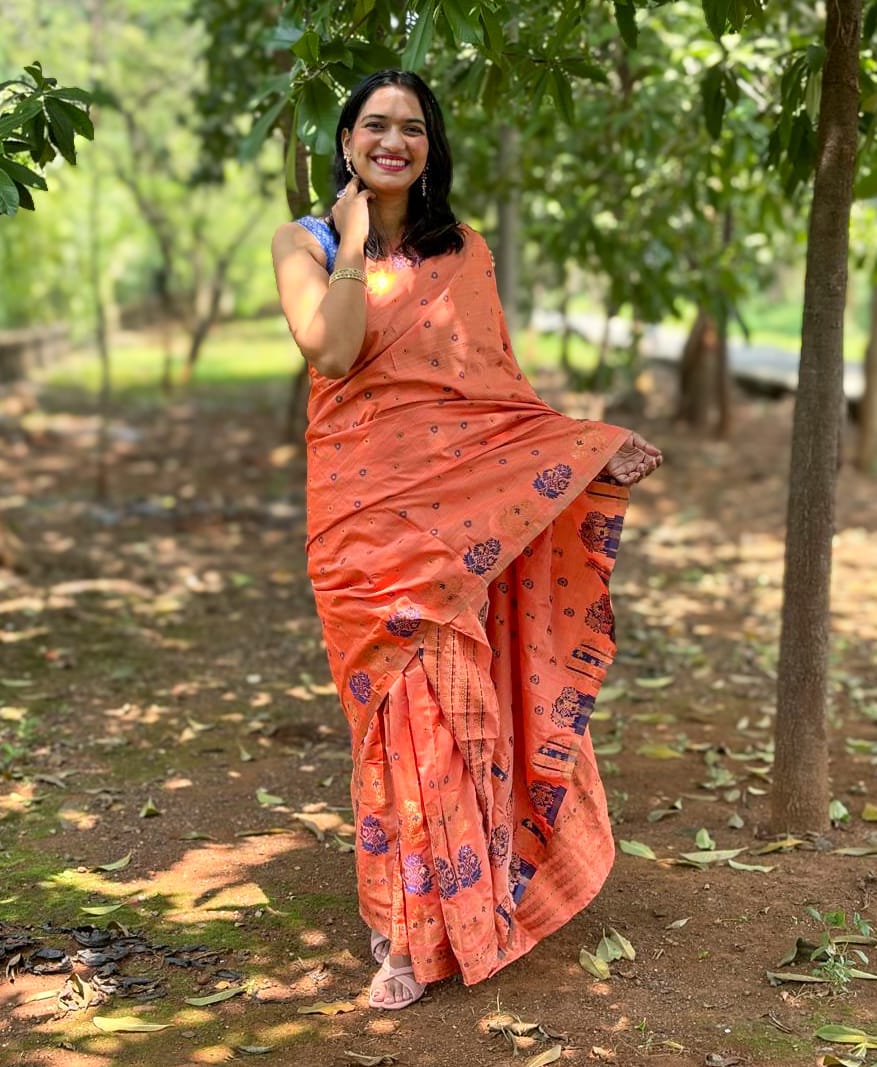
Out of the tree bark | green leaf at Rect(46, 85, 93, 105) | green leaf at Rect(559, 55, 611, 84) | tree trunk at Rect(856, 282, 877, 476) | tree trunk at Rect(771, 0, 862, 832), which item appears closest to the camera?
green leaf at Rect(46, 85, 93, 105)

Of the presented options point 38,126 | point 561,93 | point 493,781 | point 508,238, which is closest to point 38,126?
point 38,126

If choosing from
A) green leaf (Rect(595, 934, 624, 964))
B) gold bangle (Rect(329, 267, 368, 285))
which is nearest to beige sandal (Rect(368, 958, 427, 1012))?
green leaf (Rect(595, 934, 624, 964))

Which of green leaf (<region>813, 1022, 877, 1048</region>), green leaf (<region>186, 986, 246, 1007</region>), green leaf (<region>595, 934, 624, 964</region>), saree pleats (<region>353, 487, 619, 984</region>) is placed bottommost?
green leaf (<region>595, 934, 624, 964</region>)

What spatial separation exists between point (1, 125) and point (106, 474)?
7.35 metres

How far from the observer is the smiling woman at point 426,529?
3018 mm

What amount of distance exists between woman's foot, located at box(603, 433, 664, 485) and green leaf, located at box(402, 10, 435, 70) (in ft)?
3.34

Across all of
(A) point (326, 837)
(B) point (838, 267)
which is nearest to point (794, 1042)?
(A) point (326, 837)

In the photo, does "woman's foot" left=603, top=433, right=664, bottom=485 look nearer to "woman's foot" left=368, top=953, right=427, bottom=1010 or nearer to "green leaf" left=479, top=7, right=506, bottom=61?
"green leaf" left=479, top=7, right=506, bottom=61

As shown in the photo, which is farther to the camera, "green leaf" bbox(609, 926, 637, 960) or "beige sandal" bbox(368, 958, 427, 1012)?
"green leaf" bbox(609, 926, 637, 960)

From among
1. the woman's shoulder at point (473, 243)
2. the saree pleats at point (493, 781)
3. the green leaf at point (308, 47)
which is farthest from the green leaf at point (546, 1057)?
the green leaf at point (308, 47)

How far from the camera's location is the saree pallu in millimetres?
3023

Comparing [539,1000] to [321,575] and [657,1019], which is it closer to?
[657,1019]

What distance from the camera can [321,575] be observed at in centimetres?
316

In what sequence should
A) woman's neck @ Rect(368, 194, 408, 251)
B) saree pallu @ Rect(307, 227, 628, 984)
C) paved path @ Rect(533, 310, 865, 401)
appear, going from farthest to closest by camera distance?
paved path @ Rect(533, 310, 865, 401)
woman's neck @ Rect(368, 194, 408, 251)
saree pallu @ Rect(307, 227, 628, 984)
